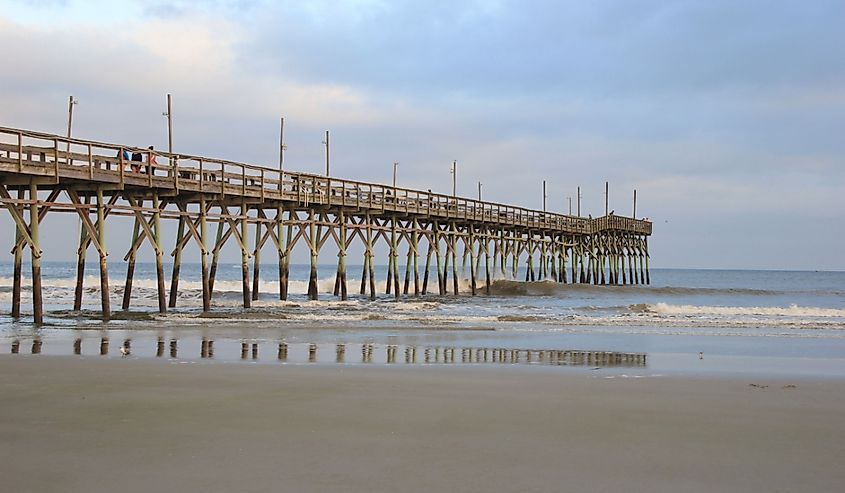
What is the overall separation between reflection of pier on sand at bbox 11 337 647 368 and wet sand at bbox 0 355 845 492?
188 centimetres

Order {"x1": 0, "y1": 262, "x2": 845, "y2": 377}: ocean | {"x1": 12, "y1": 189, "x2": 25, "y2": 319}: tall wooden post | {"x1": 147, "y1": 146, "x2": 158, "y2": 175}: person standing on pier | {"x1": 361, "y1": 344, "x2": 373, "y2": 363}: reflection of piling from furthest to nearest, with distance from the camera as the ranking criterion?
{"x1": 147, "y1": 146, "x2": 158, "y2": 175}: person standing on pier, {"x1": 12, "y1": 189, "x2": 25, "y2": 319}: tall wooden post, {"x1": 0, "y1": 262, "x2": 845, "y2": 377}: ocean, {"x1": 361, "y1": 344, "x2": 373, "y2": 363}: reflection of piling

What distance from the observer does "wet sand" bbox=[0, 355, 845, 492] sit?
5.40 meters

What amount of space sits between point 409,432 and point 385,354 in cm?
629

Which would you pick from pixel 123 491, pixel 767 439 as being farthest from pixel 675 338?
pixel 123 491

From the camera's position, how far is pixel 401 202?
3472cm

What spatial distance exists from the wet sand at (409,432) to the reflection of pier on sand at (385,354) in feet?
6.18

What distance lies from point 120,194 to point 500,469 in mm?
19158

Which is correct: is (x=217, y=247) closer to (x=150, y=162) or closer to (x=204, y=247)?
(x=204, y=247)

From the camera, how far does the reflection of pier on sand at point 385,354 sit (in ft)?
39.9

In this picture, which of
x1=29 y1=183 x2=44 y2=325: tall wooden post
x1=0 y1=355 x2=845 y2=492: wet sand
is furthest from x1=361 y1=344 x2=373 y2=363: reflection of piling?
x1=29 y1=183 x2=44 y2=325: tall wooden post

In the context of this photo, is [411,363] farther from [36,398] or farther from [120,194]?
[120,194]

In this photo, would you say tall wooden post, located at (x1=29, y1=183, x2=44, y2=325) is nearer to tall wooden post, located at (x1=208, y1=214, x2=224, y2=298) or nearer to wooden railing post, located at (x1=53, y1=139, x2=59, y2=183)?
wooden railing post, located at (x1=53, y1=139, x2=59, y2=183)

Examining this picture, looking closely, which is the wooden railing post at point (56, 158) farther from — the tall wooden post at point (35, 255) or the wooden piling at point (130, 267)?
the wooden piling at point (130, 267)

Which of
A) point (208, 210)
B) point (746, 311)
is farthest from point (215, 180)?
point (746, 311)
